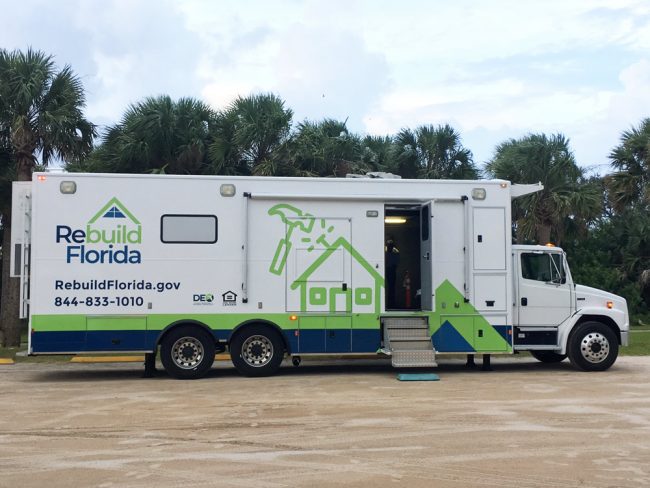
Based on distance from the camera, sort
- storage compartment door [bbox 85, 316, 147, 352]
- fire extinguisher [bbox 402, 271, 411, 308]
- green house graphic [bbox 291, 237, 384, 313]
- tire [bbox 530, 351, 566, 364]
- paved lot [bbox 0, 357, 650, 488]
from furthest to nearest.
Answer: tire [bbox 530, 351, 566, 364]
fire extinguisher [bbox 402, 271, 411, 308]
green house graphic [bbox 291, 237, 384, 313]
storage compartment door [bbox 85, 316, 147, 352]
paved lot [bbox 0, 357, 650, 488]

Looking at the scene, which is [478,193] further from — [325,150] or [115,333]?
[325,150]

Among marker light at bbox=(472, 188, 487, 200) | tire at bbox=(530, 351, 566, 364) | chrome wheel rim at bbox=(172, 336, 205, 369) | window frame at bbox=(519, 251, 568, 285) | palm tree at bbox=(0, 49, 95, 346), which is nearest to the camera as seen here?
chrome wheel rim at bbox=(172, 336, 205, 369)

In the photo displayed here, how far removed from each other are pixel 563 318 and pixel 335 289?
4.33m

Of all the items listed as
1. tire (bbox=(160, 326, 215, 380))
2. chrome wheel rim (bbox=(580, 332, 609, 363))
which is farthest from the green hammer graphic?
chrome wheel rim (bbox=(580, 332, 609, 363))

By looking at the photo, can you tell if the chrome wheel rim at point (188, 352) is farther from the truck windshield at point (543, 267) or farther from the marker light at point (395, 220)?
the truck windshield at point (543, 267)

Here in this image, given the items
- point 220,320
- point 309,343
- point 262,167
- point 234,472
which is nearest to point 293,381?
point 309,343

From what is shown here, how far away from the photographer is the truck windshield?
1387 cm

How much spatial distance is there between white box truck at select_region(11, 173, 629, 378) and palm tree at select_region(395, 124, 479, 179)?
32.7 feet

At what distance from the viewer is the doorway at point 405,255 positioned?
541 inches

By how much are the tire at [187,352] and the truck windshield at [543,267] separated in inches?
234

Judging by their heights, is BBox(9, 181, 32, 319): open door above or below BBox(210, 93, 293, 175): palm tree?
below

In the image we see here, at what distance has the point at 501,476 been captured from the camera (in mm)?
6430

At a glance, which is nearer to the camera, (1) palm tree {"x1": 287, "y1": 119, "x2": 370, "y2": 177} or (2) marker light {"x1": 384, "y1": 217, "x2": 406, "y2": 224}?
(2) marker light {"x1": 384, "y1": 217, "x2": 406, "y2": 224}

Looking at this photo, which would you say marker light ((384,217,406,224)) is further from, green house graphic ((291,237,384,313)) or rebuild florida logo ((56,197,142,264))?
rebuild florida logo ((56,197,142,264))
